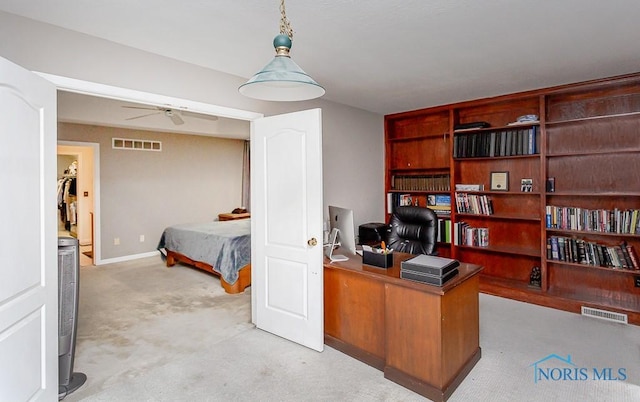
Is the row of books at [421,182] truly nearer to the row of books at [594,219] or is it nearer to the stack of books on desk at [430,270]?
the row of books at [594,219]

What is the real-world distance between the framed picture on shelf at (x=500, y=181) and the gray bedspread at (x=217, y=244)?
126 inches

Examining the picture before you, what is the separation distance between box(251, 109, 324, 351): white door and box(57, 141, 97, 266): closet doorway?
4011 millimetres

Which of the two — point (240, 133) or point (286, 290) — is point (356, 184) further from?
point (240, 133)

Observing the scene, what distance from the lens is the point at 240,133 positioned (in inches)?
245

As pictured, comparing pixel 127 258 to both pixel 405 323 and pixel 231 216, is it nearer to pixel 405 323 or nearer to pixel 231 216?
pixel 231 216

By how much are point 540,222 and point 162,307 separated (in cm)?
437

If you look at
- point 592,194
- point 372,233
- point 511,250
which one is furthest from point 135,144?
point 592,194

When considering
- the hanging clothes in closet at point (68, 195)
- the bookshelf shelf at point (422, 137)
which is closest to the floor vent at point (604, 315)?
the bookshelf shelf at point (422, 137)

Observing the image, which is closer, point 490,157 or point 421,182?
point 490,157

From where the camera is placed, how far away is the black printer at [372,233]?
169 inches

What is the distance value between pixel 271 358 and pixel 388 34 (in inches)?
99.0

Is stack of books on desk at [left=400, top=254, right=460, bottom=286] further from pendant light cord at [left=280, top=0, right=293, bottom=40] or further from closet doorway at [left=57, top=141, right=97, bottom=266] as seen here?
closet doorway at [left=57, top=141, right=97, bottom=266]

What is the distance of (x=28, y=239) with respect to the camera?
5.76ft

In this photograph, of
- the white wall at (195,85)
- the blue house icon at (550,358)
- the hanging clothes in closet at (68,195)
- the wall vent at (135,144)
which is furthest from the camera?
the hanging clothes in closet at (68,195)
